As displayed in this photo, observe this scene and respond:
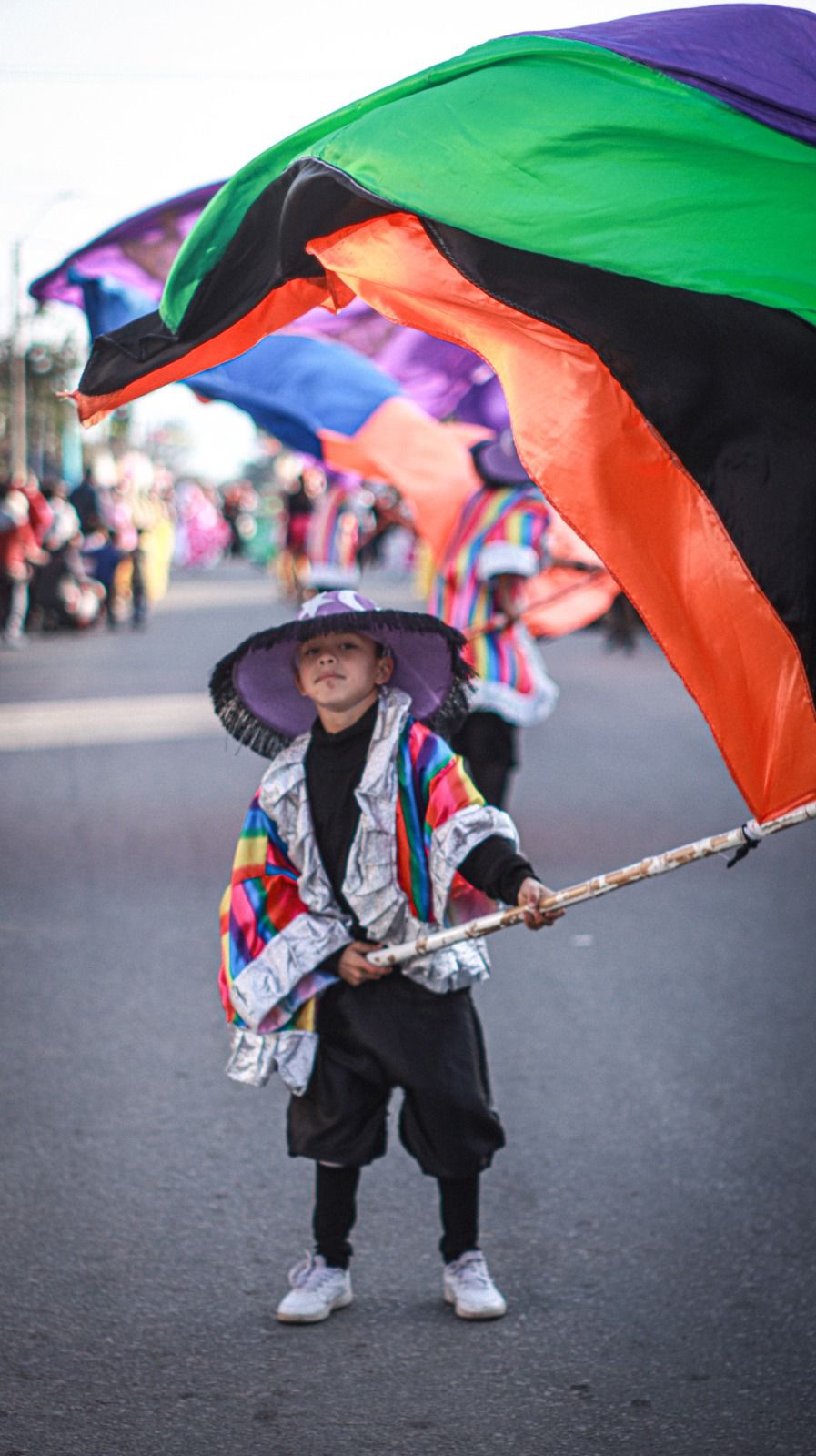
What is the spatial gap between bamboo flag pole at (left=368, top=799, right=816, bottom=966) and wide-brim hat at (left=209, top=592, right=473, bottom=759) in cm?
55

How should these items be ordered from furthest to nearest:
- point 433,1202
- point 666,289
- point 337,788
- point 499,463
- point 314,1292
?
point 499,463
point 433,1202
point 337,788
point 314,1292
point 666,289

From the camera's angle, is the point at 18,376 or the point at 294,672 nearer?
the point at 294,672

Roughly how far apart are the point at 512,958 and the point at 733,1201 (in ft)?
8.11

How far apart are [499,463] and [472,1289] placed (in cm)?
437

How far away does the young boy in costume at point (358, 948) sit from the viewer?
386 cm

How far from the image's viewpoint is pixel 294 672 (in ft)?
13.8

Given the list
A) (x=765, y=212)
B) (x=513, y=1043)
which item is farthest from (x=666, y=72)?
Answer: (x=513, y=1043)

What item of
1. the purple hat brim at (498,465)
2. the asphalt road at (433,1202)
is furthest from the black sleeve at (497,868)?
the purple hat brim at (498,465)

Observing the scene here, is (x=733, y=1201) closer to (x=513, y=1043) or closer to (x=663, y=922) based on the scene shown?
(x=513, y=1043)

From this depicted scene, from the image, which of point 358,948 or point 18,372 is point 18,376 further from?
point 358,948

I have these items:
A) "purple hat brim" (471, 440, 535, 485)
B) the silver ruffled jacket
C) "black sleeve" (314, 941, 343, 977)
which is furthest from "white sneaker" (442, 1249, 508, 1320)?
"purple hat brim" (471, 440, 535, 485)

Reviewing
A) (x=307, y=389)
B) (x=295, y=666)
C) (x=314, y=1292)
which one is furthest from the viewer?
(x=307, y=389)

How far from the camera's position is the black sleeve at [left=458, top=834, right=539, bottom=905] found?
3678 millimetres

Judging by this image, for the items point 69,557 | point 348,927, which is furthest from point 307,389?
point 69,557
